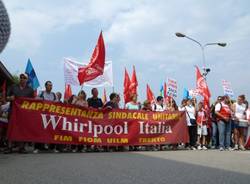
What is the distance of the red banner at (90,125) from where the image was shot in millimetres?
11409

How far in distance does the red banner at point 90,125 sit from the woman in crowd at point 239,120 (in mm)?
1932

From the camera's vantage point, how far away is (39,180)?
5.83 meters

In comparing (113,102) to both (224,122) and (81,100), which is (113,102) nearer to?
(81,100)

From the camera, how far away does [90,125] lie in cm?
1245

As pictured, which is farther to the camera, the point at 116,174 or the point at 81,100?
the point at 81,100

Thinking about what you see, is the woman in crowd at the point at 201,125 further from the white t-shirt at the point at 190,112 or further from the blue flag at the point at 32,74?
the blue flag at the point at 32,74

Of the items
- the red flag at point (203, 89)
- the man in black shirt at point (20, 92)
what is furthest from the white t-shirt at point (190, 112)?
the man in black shirt at point (20, 92)

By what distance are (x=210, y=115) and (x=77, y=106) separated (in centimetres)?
561

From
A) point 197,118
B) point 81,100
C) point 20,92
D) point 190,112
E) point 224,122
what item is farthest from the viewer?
point 197,118

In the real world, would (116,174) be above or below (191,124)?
below

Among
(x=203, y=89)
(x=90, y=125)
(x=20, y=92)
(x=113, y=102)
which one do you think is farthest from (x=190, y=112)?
(x=20, y=92)

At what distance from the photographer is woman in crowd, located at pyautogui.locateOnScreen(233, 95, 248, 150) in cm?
1479

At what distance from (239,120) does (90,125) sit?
5298 mm

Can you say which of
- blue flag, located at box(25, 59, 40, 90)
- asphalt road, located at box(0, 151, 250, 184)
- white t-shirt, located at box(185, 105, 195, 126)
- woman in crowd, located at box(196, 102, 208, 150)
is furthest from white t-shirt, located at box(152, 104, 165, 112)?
asphalt road, located at box(0, 151, 250, 184)
